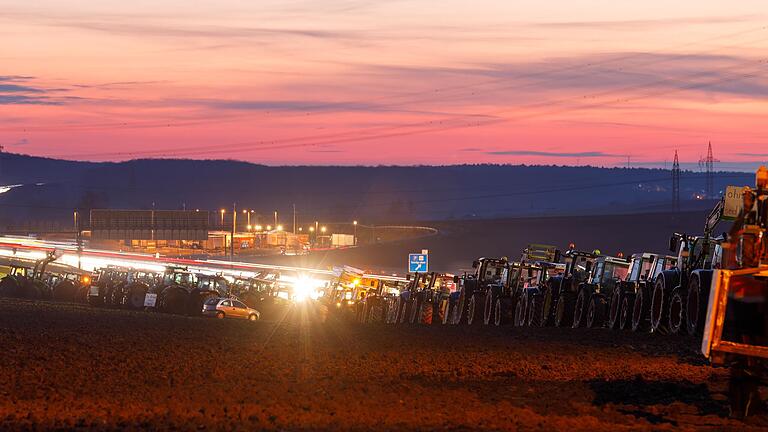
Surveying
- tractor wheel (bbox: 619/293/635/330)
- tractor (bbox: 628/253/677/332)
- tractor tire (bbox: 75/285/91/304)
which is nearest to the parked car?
tractor tire (bbox: 75/285/91/304)

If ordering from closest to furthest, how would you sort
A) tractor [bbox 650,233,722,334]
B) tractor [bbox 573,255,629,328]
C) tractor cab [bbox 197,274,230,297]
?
1. tractor [bbox 650,233,722,334]
2. tractor [bbox 573,255,629,328]
3. tractor cab [bbox 197,274,230,297]

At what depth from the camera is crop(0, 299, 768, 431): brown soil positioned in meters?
15.2

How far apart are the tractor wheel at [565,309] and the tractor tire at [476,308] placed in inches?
196

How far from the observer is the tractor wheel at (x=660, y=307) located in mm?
25797

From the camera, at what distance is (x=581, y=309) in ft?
100

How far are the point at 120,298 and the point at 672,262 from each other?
87.0ft

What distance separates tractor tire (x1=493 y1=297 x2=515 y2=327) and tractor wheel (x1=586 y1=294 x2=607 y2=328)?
4.29 m

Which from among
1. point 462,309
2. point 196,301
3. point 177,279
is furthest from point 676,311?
point 177,279

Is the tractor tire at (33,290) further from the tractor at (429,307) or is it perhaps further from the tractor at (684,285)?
the tractor at (684,285)

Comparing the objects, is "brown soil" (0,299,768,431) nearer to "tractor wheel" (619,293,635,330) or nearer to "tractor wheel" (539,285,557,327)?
"tractor wheel" (619,293,635,330)

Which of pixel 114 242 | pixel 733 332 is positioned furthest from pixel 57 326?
pixel 114 242

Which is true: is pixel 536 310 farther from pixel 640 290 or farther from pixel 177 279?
pixel 177 279

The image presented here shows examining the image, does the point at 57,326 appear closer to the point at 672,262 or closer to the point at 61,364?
the point at 61,364

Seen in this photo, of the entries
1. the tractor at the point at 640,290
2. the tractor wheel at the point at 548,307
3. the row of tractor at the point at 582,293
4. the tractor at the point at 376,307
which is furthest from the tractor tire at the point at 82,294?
the tractor at the point at 640,290
